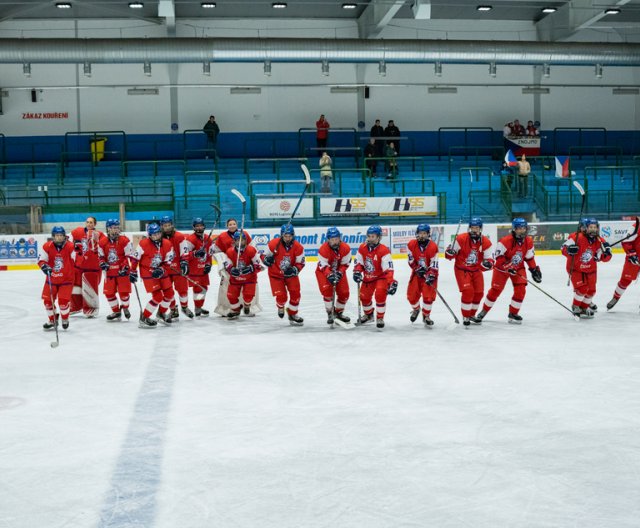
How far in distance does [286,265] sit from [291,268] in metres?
0.10

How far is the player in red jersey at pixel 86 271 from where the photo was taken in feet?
38.0

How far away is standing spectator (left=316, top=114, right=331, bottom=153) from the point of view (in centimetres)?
2667

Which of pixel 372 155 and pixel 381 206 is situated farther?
pixel 372 155

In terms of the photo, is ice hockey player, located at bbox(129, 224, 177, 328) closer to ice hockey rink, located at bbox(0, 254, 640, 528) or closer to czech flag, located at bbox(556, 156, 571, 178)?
ice hockey rink, located at bbox(0, 254, 640, 528)

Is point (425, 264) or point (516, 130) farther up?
point (516, 130)

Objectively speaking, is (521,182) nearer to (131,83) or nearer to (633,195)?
(633,195)

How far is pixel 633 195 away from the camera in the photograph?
22.8 m

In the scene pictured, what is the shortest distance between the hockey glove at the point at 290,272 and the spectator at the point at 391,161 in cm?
1253

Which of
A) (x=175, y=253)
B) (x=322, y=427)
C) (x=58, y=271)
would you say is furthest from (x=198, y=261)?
(x=322, y=427)

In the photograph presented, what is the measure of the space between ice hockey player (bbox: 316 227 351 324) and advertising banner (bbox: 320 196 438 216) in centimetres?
1043

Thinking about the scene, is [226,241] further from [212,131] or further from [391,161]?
[212,131]

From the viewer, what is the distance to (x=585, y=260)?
11.2 meters

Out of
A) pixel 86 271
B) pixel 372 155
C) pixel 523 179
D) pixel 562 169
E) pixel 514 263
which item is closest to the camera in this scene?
pixel 514 263

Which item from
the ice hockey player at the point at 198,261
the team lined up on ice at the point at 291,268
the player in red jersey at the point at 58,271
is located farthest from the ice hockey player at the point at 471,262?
the player in red jersey at the point at 58,271
